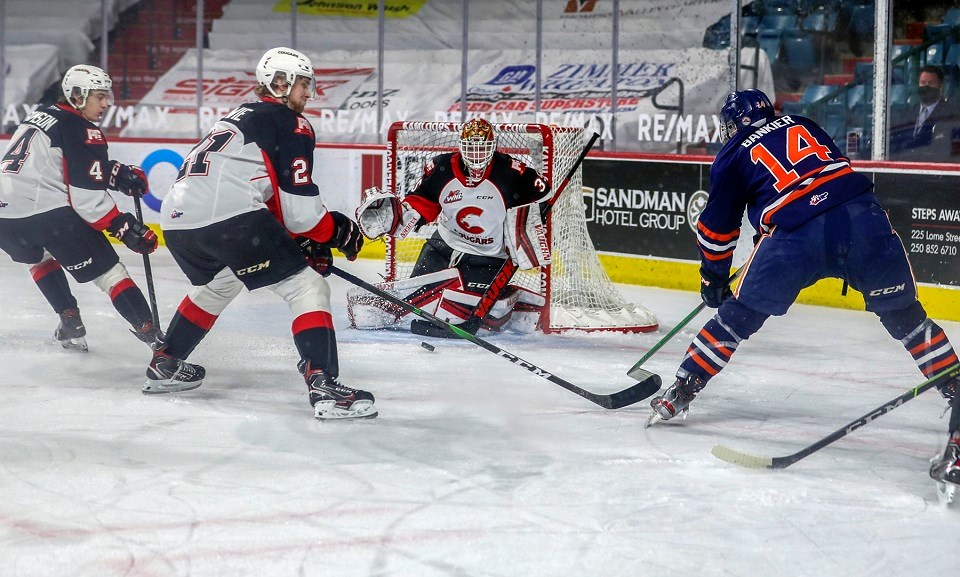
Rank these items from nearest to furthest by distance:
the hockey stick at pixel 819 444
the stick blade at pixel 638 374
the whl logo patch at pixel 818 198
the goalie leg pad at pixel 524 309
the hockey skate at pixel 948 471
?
the hockey skate at pixel 948 471 < the hockey stick at pixel 819 444 < the whl logo patch at pixel 818 198 < the stick blade at pixel 638 374 < the goalie leg pad at pixel 524 309

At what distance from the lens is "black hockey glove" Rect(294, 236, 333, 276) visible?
307 cm

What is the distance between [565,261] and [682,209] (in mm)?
1277

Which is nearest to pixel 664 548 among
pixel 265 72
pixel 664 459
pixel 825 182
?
pixel 664 459

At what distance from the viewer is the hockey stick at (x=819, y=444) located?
2.49 meters

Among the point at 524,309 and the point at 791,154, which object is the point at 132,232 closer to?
the point at 524,309

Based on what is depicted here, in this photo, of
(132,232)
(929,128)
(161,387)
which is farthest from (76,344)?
(929,128)

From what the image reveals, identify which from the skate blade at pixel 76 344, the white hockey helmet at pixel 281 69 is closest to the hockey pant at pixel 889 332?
the white hockey helmet at pixel 281 69

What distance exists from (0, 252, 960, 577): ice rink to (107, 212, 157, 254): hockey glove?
0.40 meters

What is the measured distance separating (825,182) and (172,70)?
7.96m

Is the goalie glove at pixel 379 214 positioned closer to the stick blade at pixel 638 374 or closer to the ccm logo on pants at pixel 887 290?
the stick blade at pixel 638 374

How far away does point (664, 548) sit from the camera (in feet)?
6.60

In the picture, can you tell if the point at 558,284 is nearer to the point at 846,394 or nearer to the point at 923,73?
the point at 846,394

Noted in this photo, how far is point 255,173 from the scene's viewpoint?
2949 millimetres

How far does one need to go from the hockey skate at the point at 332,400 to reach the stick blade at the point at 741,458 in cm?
95
